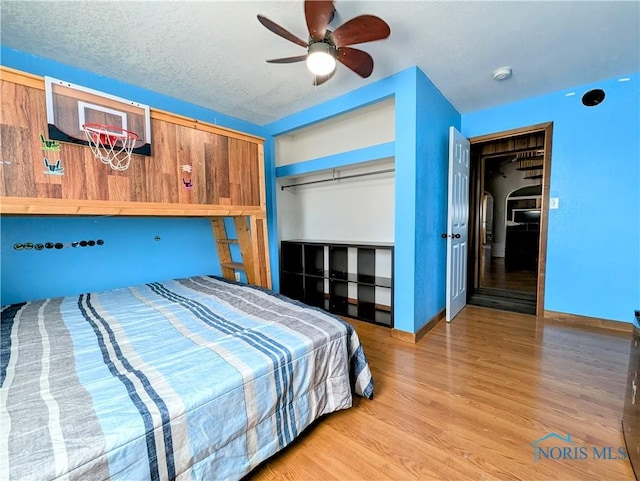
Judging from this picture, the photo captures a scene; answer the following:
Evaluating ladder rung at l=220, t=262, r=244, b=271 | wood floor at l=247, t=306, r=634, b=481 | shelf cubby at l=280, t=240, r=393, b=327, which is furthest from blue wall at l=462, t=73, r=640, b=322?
ladder rung at l=220, t=262, r=244, b=271

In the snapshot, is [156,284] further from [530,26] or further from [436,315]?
[530,26]

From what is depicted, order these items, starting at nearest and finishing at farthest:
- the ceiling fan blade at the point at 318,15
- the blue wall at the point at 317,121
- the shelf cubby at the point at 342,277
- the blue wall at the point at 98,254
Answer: the ceiling fan blade at the point at 318,15, the blue wall at the point at 98,254, the blue wall at the point at 317,121, the shelf cubby at the point at 342,277

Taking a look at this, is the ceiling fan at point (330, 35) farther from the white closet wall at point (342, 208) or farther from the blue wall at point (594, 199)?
the blue wall at point (594, 199)

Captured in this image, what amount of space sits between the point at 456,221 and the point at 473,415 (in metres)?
1.97

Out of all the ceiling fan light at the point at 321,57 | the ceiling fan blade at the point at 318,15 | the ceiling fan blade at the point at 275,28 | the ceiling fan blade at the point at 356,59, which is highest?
the ceiling fan blade at the point at 318,15

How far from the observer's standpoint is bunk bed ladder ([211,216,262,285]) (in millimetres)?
2570

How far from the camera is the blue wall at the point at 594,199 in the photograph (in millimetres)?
2414

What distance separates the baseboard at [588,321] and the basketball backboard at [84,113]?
13.5 feet

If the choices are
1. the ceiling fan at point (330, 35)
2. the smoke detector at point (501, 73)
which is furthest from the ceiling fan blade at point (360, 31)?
the smoke detector at point (501, 73)

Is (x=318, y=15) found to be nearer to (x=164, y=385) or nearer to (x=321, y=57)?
(x=321, y=57)

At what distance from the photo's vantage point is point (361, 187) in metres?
3.39

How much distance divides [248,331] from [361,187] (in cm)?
251

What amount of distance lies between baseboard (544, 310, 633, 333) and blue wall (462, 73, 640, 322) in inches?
1.6

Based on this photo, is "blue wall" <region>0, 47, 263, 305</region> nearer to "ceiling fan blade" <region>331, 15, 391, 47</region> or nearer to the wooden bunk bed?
the wooden bunk bed
